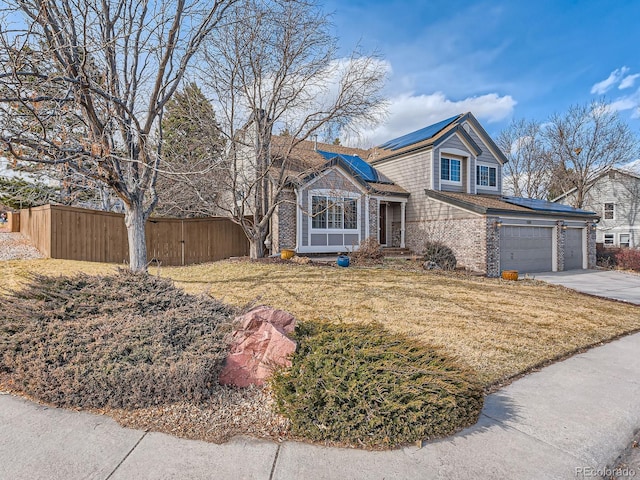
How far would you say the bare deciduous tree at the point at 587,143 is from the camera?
2625cm

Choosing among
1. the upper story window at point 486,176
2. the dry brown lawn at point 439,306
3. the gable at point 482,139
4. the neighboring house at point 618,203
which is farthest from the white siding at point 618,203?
the dry brown lawn at point 439,306

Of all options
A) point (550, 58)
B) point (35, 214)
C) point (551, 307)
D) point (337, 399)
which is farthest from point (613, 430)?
point (35, 214)

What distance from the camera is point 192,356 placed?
325 cm

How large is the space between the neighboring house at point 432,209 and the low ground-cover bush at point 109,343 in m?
8.85

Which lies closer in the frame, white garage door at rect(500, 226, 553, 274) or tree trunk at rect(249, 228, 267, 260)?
tree trunk at rect(249, 228, 267, 260)

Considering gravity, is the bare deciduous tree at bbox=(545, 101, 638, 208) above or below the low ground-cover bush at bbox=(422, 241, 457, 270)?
above

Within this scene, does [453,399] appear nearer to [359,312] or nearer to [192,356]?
[192,356]

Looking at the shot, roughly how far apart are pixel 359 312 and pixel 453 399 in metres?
3.64

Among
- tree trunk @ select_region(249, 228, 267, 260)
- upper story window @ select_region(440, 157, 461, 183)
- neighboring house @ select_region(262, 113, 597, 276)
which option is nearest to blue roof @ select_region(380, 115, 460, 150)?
neighboring house @ select_region(262, 113, 597, 276)

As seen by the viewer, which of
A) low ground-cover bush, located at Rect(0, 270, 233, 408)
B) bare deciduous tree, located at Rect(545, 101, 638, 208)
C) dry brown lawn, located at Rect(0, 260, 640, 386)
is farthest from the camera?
bare deciduous tree, located at Rect(545, 101, 638, 208)

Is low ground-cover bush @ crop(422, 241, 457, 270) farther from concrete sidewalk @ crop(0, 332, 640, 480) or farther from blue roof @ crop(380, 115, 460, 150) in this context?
concrete sidewalk @ crop(0, 332, 640, 480)

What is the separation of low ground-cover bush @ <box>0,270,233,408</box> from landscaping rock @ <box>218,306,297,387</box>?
157 millimetres

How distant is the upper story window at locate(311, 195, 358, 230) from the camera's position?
14.5 meters

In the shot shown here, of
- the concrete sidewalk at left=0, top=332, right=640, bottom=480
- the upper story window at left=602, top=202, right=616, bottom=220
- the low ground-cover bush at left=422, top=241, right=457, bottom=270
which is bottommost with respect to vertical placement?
the concrete sidewalk at left=0, top=332, right=640, bottom=480
